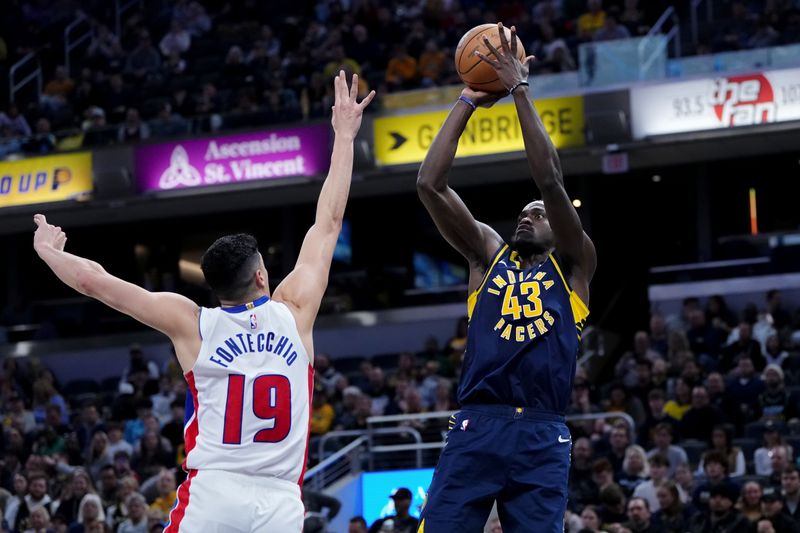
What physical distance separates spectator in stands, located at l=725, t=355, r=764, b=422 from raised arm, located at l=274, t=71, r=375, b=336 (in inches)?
389

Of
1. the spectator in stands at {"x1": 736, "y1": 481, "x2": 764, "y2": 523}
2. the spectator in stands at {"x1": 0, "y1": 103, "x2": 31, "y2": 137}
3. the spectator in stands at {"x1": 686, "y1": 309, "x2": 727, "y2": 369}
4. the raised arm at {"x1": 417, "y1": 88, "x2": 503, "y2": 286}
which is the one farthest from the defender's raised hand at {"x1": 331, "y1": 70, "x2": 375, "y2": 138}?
the spectator in stands at {"x1": 0, "y1": 103, "x2": 31, "y2": 137}

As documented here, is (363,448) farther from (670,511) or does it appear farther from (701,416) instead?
(670,511)

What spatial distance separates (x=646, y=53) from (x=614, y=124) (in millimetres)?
1033

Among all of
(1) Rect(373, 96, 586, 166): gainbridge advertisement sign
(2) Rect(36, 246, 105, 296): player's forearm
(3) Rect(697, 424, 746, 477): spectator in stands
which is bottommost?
(2) Rect(36, 246, 105, 296): player's forearm

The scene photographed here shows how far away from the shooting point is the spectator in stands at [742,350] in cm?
1573

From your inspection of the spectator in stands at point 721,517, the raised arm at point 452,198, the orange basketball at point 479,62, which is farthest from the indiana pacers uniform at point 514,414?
the spectator in stands at point 721,517

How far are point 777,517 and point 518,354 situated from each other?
6368 mm

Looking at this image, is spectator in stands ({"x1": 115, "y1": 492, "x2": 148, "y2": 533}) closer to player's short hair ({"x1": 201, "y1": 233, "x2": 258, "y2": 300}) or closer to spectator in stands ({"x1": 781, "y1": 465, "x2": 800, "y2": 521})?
spectator in stands ({"x1": 781, "y1": 465, "x2": 800, "y2": 521})

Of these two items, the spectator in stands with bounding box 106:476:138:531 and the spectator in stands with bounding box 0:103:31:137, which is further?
the spectator in stands with bounding box 0:103:31:137

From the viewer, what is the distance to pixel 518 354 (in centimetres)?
612

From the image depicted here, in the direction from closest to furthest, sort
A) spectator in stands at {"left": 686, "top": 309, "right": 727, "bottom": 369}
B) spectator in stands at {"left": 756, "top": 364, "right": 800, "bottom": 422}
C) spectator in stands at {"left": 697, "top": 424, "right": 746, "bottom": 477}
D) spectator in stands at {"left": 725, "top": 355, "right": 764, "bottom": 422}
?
1. spectator in stands at {"left": 697, "top": 424, "right": 746, "bottom": 477}
2. spectator in stands at {"left": 756, "top": 364, "right": 800, "bottom": 422}
3. spectator in stands at {"left": 725, "top": 355, "right": 764, "bottom": 422}
4. spectator in stands at {"left": 686, "top": 309, "right": 727, "bottom": 369}

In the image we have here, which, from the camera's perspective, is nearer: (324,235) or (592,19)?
(324,235)

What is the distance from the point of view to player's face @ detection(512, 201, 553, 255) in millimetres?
6387

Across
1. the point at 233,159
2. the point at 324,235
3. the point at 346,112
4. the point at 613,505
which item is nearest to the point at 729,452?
the point at 613,505
